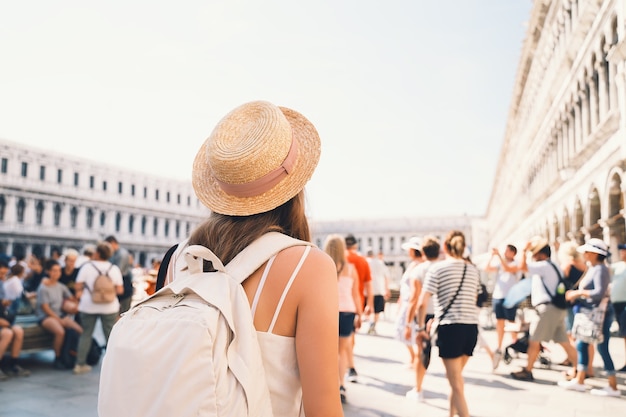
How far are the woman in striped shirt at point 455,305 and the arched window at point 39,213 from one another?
56.3 m

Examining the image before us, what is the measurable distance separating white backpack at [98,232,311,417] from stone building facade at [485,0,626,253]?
12983mm

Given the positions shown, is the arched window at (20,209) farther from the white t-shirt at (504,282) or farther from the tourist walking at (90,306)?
the white t-shirt at (504,282)

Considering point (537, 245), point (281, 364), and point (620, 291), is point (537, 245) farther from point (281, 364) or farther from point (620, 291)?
point (281, 364)

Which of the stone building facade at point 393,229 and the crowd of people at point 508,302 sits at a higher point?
the stone building facade at point 393,229

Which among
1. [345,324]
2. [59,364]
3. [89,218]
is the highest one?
[89,218]

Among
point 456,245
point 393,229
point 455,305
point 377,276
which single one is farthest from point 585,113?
point 393,229

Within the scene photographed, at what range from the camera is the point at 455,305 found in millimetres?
4840

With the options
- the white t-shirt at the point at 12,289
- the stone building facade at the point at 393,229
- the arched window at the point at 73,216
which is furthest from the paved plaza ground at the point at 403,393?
the stone building facade at the point at 393,229

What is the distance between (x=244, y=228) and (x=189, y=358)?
0.48 meters

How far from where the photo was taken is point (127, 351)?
53.3 inches

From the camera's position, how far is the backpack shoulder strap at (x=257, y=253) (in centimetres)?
152

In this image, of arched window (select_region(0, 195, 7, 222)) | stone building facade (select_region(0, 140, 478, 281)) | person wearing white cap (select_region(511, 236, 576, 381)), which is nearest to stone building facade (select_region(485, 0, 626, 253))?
person wearing white cap (select_region(511, 236, 576, 381))

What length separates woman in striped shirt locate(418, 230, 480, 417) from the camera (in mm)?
4773

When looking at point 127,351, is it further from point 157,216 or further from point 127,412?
point 157,216
